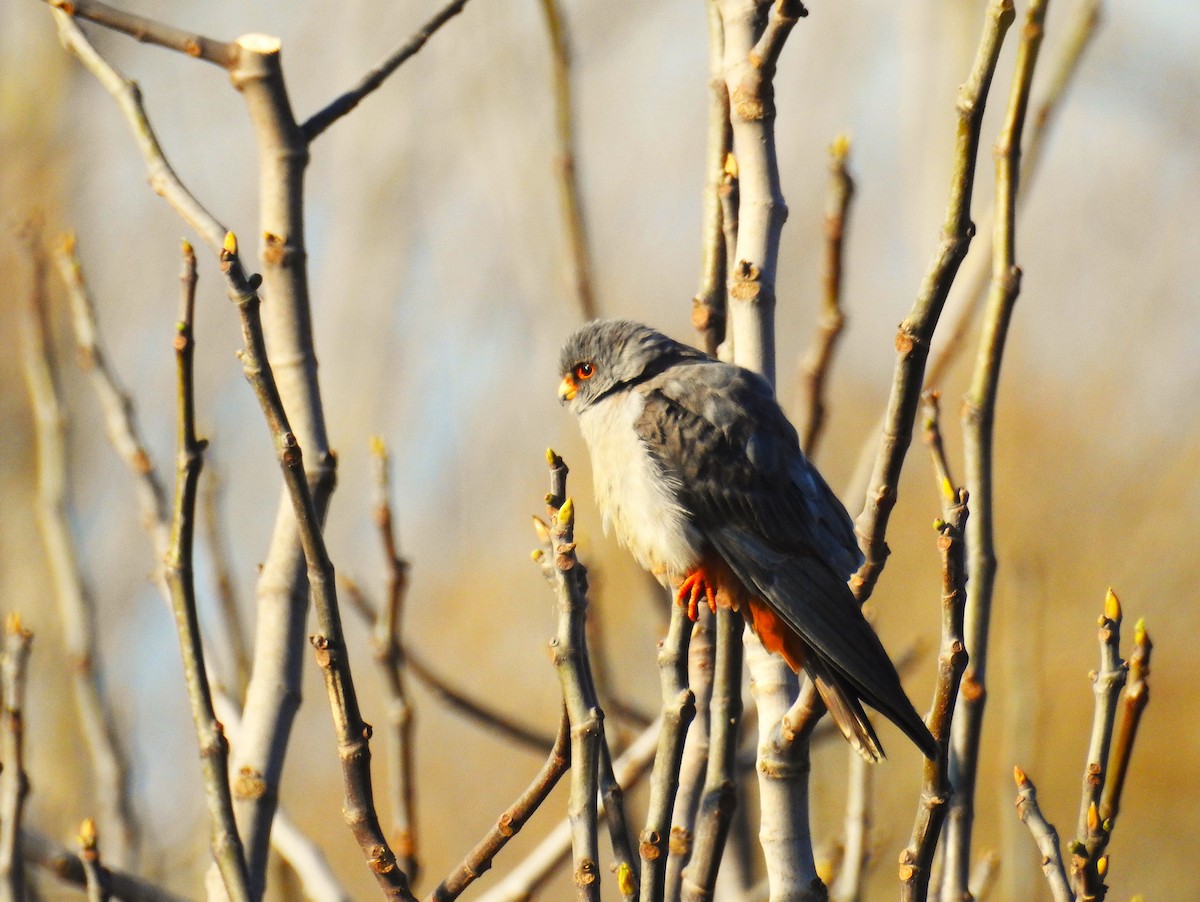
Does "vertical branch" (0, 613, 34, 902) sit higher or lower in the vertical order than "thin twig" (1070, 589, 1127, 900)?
lower

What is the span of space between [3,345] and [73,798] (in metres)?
3.72

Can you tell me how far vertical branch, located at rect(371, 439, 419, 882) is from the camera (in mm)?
3246

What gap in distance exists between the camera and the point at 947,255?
83.4 inches

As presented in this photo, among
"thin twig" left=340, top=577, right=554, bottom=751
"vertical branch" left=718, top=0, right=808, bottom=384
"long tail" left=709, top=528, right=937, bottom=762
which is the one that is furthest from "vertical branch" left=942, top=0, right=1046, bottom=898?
"thin twig" left=340, top=577, right=554, bottom=751

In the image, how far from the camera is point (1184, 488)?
1102cm

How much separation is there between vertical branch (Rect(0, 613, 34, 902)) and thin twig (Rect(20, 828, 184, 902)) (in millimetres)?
49

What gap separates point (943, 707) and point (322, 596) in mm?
1020

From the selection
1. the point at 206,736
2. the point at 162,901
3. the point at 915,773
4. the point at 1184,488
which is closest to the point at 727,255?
the point at 206,736

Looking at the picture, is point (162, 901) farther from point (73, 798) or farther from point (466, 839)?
point (466, 839)

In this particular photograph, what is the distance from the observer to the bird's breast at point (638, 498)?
10.8ft

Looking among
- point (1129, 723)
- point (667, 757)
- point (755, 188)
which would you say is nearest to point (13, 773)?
point (667, 757)

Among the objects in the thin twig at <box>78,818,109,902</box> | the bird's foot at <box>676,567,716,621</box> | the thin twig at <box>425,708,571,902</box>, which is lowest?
the thin twig at <box>78,818,109,902</box>

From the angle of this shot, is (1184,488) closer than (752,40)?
No

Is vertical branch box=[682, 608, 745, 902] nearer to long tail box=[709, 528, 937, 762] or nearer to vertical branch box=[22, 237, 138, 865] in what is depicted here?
long tail box=[709, 528, 937, 762]
